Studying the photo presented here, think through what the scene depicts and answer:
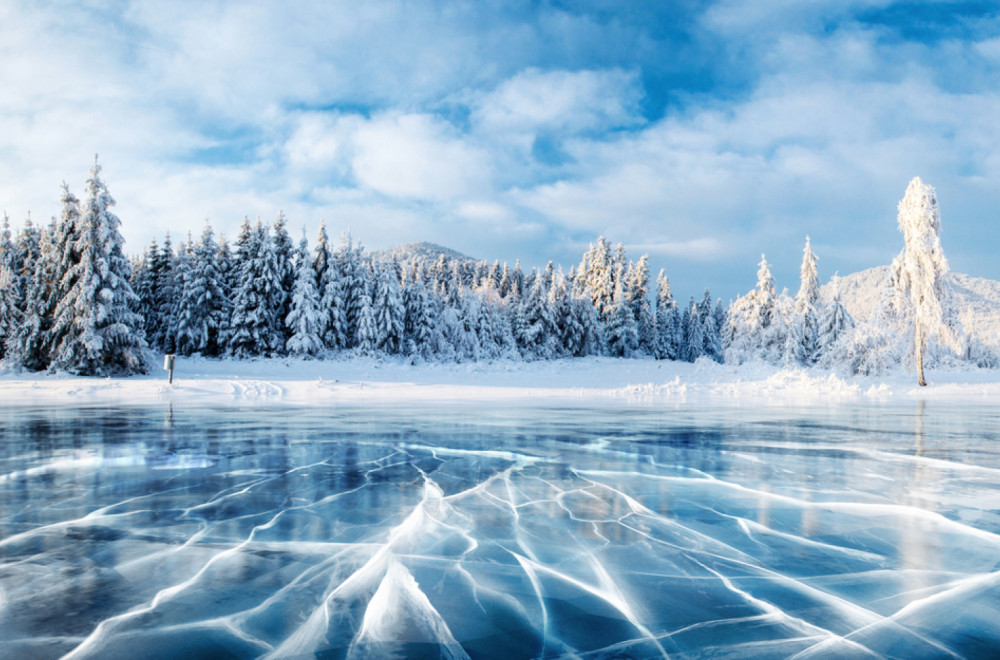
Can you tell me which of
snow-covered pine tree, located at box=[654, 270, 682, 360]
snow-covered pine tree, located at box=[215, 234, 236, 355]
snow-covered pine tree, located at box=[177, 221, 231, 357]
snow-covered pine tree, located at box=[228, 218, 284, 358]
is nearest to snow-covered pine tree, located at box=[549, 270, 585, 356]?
snow-covered pine tree, located at box=[654, 270, 682, 360]

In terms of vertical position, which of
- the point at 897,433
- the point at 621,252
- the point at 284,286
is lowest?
the point at 897,433

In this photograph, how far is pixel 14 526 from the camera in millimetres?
4516

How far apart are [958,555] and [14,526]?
667 cm

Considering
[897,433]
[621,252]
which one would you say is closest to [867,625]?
[897,433]

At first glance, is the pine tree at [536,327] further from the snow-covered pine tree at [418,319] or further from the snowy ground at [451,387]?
the snowy ground at [451,387]

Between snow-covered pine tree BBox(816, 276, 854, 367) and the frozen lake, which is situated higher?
snow-covered pine tree BBox(816, 276, 854, 367)

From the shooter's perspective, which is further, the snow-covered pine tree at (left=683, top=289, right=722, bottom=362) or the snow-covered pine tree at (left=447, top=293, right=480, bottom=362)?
the snow-covered pine tree at (left=683, top=289, right=722, bottom=362)

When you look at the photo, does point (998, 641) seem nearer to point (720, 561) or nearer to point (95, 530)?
point (720, 561)

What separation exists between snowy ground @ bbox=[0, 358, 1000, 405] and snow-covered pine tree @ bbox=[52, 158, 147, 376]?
4.49 ft

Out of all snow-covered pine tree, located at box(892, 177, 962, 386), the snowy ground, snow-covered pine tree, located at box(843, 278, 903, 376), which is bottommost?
the snowy ground

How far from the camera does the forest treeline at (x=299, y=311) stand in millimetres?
28078

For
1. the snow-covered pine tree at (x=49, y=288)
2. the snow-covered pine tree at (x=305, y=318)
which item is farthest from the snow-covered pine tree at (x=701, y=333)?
the snow-covered pine tree at (x=49, y=288)

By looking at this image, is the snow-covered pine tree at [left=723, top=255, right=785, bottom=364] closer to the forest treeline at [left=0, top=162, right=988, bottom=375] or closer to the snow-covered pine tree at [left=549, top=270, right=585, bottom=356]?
the forest treeline at [left=0, top=162, right=988, bottom=375]

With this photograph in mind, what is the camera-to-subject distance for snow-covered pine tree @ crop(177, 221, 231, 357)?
40.8 m
